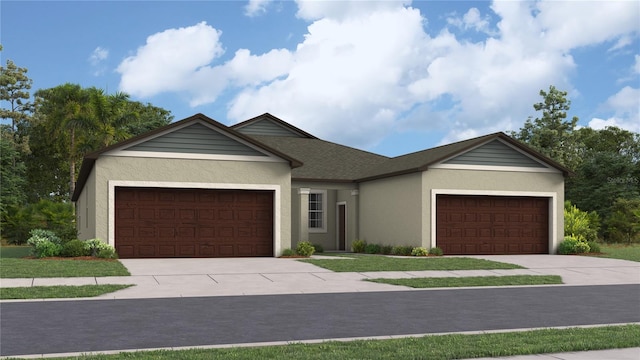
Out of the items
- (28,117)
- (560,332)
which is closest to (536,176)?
(560,332)

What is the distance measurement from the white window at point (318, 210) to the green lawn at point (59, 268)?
14.0 meters

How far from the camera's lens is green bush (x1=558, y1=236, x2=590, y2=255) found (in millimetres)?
29250

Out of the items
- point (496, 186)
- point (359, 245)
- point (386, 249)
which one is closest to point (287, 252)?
point (386, 249)

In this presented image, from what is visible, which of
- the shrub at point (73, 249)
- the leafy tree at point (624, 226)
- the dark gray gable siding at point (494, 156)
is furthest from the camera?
the leafy tree at point (624, 226)

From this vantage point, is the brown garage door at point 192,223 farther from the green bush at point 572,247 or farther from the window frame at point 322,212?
the green bush at point 572,247

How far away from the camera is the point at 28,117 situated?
58438mm

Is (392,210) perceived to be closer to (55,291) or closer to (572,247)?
(572,247)

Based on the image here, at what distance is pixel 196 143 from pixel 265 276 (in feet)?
26.6

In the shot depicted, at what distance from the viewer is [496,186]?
94.5 ft

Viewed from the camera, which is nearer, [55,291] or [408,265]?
[55,291]

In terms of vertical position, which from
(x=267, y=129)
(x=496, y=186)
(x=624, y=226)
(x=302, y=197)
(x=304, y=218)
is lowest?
(x=624, y=226)

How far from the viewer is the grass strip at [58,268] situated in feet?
58.4

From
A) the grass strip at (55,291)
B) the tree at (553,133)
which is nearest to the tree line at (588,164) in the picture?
the tree at (553,133)

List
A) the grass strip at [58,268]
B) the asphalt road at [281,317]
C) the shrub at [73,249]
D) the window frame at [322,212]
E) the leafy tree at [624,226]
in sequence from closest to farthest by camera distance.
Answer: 1. the asphalt road at [281,317]
2. the grass strip at [58,268]
3. the shrub at [73,249]
4. the window frame at [322,212]
5. the leafy tree at [624,226]
